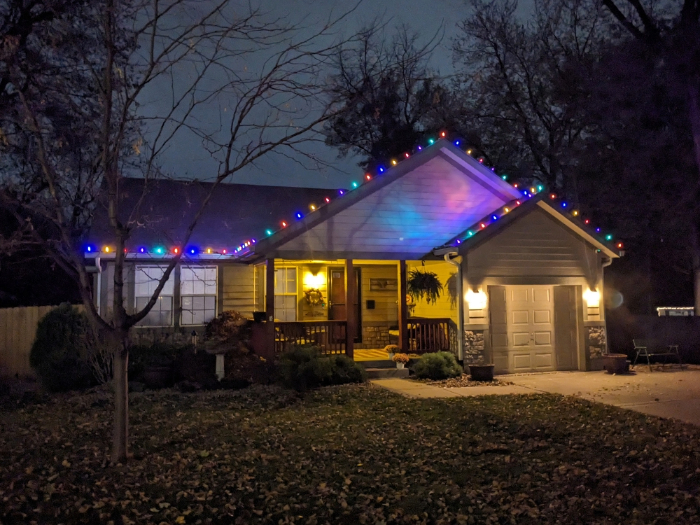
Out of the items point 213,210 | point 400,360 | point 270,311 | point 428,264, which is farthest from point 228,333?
point 428,264

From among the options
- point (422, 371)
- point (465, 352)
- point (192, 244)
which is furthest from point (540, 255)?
point (192, 244)

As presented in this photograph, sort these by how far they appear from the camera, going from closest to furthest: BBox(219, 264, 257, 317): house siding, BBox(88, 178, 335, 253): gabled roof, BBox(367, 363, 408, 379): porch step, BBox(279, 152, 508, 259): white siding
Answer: BBox(367, 363, 408, 379): porch step, BBox(279, 152, 508, 259): white siding, BBox(88, 178, 335, 253): gabled roof, BBox(219, 264, 257, 317): house siding

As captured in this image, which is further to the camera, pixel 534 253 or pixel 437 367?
pixel 534 253

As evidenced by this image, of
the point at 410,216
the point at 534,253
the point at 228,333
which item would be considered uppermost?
the point at 410,216

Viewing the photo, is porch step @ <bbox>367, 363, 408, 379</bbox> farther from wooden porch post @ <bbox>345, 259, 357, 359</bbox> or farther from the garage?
the garage

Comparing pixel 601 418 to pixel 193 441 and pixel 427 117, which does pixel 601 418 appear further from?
pixel 427 117

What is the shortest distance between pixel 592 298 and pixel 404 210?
4.99 m

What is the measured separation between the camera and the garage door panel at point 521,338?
1468cm

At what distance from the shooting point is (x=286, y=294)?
16.2 meters

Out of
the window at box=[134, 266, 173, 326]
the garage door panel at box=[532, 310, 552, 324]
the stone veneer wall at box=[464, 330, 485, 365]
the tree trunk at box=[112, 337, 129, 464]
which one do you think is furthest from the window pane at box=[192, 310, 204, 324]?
the tree trunk at box=[112, 337, 129, 464]

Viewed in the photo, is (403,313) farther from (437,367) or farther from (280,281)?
(280,281)

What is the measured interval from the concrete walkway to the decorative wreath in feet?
11.8

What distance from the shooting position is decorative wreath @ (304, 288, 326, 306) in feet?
53.1

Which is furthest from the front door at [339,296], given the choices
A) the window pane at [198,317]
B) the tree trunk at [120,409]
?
the tree trunk at [120,409]
